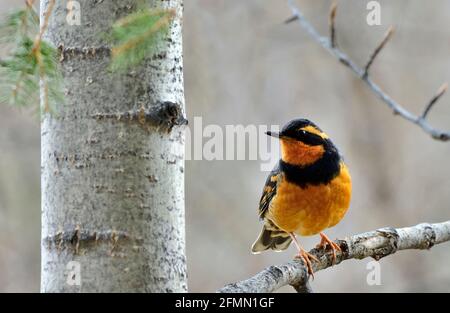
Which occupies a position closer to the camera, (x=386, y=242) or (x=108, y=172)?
(x=108, y=172)

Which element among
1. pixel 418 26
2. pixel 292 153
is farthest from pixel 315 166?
pixel 418 26

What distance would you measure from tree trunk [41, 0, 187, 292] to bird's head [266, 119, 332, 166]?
204 centimetres

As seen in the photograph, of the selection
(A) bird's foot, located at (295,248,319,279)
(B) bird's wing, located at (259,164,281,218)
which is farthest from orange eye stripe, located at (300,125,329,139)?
(A) bird's foot, located at (295,248,319,279)

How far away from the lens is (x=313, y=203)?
165 inches

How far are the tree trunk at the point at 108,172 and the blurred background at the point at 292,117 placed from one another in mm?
5776

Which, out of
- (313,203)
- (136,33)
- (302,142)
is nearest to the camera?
(136,33)

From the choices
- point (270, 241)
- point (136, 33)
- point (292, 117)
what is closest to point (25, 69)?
point (136, 33)

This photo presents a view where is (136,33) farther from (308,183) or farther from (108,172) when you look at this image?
(308,183)

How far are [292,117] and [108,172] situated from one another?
281 inches

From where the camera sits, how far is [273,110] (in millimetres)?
9031

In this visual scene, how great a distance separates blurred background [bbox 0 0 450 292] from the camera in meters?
7.97

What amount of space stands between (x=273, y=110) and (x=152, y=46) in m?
7.05
